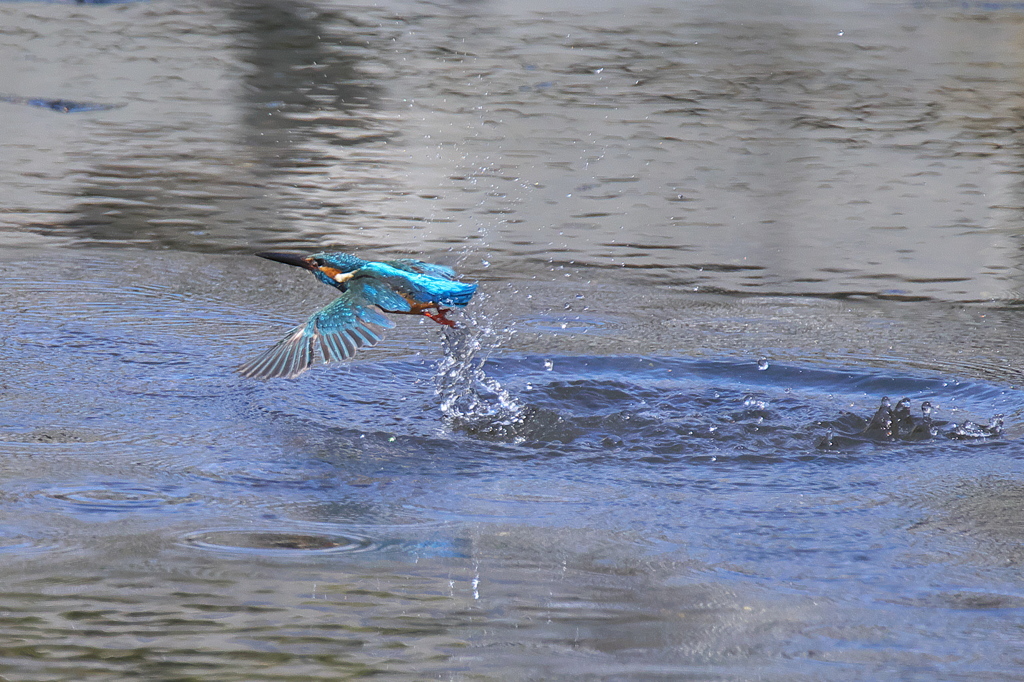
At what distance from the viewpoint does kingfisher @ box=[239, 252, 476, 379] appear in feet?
12.1

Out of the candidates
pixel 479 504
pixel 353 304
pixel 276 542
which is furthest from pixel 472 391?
pixel 276 542

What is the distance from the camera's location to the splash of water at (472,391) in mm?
3884

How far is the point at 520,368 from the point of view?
176 inches

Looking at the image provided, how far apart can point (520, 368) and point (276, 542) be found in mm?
1682

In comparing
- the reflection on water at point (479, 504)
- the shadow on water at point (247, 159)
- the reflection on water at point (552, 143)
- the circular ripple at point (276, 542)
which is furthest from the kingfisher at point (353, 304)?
the shadow on water at point (247, 159)

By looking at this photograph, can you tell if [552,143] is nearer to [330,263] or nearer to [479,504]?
[330,263]

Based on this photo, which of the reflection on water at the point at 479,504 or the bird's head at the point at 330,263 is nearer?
the reflection on water at the point at 479,504

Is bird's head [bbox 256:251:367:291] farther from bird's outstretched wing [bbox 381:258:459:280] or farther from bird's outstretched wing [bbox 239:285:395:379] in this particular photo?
bird's outstretched wing [bbox 239:285:395:379]

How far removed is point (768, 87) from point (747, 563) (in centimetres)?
639

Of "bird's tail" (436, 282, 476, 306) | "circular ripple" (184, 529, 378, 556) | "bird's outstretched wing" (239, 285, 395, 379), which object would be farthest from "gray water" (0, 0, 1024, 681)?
"bird's tail" (436, 282, 476, 306)

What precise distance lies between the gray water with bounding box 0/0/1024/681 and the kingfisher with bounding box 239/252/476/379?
21cm

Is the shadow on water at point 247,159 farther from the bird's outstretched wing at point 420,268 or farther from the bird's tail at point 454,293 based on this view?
the bird's tail at point 454,293

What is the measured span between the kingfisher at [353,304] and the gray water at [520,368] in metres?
0.21

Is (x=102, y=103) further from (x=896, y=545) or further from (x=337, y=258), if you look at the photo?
(x=896, y=545)
